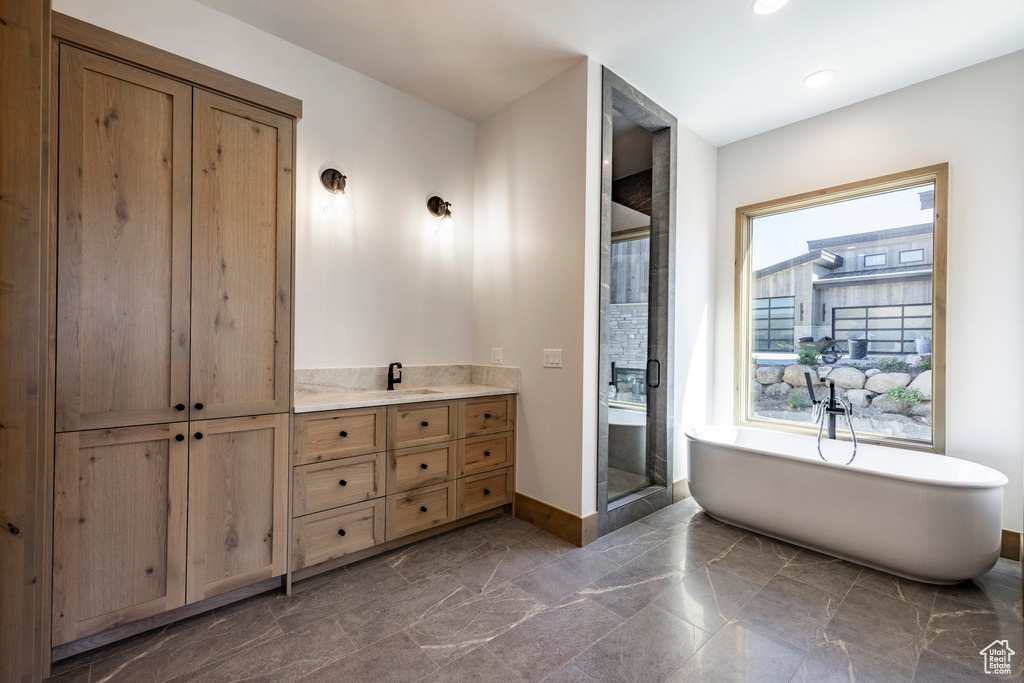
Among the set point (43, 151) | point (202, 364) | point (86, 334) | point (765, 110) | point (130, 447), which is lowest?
point (130, 447)

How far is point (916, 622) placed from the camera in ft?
6.31

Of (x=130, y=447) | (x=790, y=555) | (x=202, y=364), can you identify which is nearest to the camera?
(x=130, y=447)

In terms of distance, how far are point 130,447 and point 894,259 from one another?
14.4 ft

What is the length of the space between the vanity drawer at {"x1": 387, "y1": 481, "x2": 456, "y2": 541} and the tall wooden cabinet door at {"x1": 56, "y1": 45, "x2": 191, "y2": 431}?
1.19 meters

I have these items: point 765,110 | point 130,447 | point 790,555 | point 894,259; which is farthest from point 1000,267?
point 130,447

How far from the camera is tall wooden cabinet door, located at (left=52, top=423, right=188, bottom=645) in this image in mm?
1604

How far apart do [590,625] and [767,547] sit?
1.39m

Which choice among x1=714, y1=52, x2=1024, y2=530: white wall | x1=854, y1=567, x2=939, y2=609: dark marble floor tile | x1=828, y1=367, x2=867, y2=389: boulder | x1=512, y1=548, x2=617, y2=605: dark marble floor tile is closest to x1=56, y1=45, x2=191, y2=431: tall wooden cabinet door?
x1=512, y1=548, x2=617, y2=605: dark marble floor tile

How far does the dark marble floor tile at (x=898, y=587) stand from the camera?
2102 millimetres

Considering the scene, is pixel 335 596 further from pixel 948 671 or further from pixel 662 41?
pixel 662 41

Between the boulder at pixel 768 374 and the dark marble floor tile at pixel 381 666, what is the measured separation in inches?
125

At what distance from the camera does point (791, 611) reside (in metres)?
2.01

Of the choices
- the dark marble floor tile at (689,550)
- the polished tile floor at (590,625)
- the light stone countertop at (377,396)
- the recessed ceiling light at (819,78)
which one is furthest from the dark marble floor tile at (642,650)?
the recessed ceiling light at (819,78)

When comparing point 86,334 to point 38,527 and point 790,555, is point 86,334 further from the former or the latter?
point 790,555
